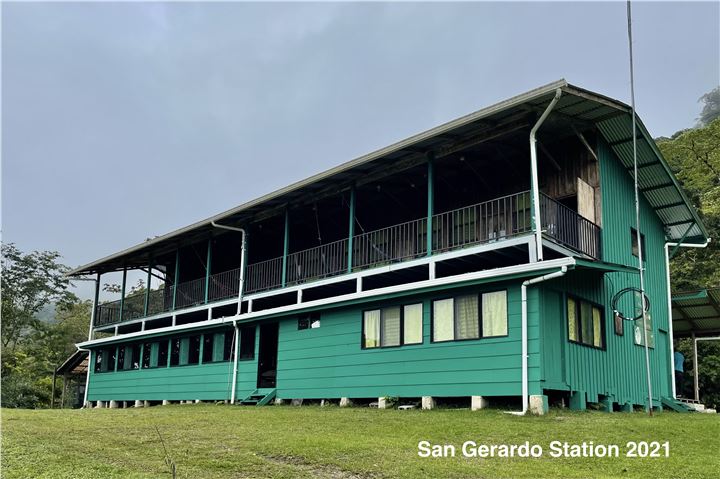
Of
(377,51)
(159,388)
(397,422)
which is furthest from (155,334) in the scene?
(377,51)

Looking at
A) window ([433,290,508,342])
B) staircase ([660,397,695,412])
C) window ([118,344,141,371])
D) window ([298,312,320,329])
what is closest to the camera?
window ([433,290,508,342])

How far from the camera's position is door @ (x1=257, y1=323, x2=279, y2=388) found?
758 inches

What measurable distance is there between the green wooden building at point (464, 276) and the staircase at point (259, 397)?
10 centimetres

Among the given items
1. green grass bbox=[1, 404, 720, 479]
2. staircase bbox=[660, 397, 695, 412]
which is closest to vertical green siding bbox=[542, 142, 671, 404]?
staircase bbox=[660, 397, 695, 412]

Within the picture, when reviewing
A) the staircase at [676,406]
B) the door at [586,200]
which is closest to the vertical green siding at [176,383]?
the door at [586,200]

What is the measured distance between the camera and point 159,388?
23219 mm

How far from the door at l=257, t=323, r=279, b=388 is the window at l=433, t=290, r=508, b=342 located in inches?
260

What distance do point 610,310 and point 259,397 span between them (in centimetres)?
955

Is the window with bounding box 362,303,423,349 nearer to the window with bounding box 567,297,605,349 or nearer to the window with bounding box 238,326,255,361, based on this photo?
the window with bounding box 567,297,605,349

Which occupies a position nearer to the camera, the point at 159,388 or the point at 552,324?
the point at 552,324

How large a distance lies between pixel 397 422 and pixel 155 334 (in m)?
14.7

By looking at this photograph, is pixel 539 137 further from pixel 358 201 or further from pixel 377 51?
pixel 377 51

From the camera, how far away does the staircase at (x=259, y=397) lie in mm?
17775

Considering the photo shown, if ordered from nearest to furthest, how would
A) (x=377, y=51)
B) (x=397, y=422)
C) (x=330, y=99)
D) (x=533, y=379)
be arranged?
(x=397, y=422)
(x=533, y=379)
(x=377, y=51)
(x=330, y=99)
